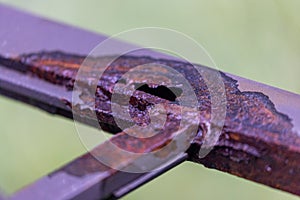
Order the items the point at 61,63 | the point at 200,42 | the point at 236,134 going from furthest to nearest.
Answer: the point at 200,42 → the point at 61,63 → the point at 236,134

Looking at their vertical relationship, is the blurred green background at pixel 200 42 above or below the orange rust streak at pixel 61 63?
below

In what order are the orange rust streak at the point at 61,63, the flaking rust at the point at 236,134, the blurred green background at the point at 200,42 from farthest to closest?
the blurred green background at the point at 200,42, the orange rust streak at the point at 61,63, the flaking rust at the point at 236,134

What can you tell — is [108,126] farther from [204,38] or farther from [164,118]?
[204,38]

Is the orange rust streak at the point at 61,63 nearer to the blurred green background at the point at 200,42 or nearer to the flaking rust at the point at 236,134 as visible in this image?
the flaking rust at the point at 236,134

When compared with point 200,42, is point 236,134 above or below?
above

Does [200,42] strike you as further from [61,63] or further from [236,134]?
[236,134]

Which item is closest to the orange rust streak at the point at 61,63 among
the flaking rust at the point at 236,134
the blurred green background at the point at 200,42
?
the flaking rust at the point at 236,134

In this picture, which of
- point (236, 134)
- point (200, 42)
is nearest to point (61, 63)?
point (236, 134)
